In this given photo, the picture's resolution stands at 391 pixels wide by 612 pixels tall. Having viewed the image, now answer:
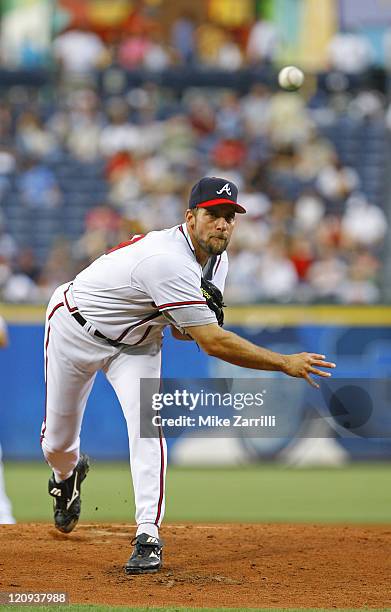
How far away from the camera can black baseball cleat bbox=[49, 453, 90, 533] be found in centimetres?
610

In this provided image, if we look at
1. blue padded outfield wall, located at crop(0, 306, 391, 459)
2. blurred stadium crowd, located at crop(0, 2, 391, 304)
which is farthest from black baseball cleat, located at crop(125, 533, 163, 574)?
blurred stadium crowd, located at crop(0, 2, 391, 304)

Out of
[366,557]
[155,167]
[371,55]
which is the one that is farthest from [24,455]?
[371,55]

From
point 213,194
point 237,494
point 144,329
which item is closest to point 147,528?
point 144,329

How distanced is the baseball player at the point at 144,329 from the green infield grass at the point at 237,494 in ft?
6.41

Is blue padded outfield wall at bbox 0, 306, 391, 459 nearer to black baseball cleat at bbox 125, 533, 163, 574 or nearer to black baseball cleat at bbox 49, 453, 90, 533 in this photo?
black baseball cleat at bbox 49, 453, 90, 533

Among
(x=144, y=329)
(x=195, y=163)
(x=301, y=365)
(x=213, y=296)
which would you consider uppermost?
(x=195, y=163)

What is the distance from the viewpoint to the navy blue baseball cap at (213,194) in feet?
16.8

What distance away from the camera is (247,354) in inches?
199

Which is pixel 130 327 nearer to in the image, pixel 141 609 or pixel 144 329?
pixel 144 329

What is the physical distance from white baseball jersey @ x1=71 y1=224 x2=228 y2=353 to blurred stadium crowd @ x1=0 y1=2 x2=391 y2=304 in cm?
645

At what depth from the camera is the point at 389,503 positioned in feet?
29.3

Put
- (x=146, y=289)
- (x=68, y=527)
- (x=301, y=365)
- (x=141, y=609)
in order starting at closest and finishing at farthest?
(x=141, y=609), (x=301, y=365), (x=146, y=289), (x=68, y=527)

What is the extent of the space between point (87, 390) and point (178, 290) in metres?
0.98

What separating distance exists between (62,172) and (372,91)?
15.2 ft
